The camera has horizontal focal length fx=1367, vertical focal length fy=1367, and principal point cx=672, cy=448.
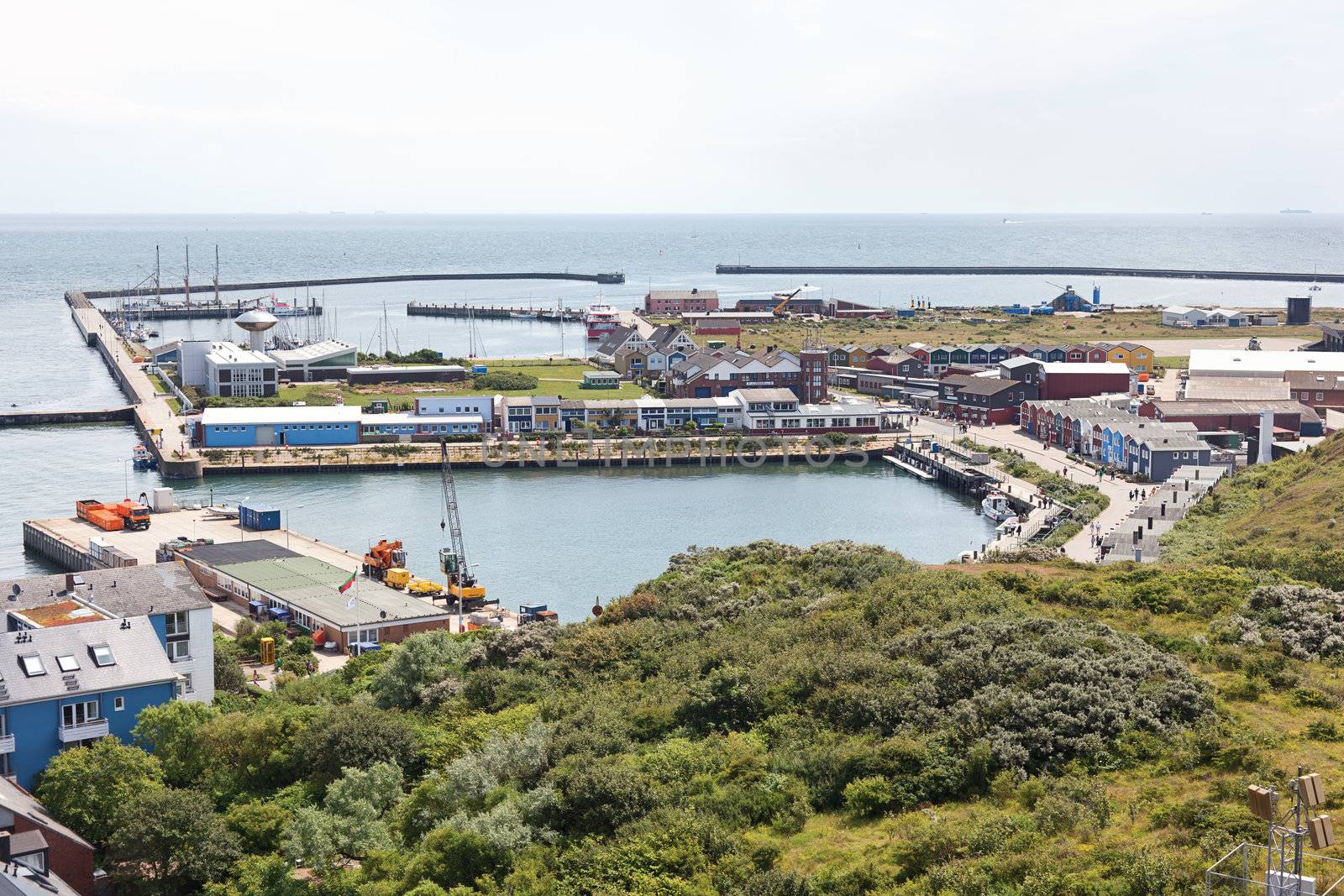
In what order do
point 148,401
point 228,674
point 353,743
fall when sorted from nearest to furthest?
point 353,743
point 228,674
point 148,401

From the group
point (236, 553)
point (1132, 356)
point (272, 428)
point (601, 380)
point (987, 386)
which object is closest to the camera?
point (236, 553)

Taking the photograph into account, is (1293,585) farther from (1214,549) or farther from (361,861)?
(361,861)

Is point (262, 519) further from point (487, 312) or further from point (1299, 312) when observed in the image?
point (1299, 312)

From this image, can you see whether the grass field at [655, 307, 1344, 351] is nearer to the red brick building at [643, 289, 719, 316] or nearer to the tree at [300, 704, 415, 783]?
the red brick building at [643, 289, 719, 316]

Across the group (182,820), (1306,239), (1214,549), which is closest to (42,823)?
(182,820)

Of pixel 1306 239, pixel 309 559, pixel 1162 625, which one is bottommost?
pixel 309 559

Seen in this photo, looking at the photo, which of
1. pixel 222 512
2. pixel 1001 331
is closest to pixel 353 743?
pixel 222 512

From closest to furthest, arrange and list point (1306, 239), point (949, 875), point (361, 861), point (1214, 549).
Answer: point (949, 875) → point (361, 861) → point (1214, 549) → point (1306, 239)
